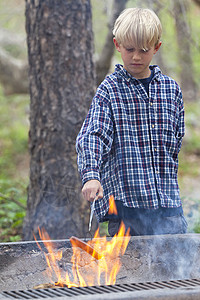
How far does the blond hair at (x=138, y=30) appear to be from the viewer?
2.46m

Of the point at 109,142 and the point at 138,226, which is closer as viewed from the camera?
the point at 109,142

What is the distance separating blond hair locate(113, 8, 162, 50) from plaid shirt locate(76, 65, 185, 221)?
0.24 m

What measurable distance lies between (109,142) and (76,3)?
1899 millimetres

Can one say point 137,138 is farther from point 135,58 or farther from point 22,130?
point 22,130

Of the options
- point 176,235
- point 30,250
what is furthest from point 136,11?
point 30,250

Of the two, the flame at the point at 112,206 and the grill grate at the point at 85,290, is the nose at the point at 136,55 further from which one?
the grill grate at the point at 85,290

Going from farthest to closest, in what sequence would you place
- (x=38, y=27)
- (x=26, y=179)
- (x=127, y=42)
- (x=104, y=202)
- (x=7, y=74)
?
1. (x=26, y=179)
2. (x=7, y=74)
3. (x=38, y=27)
4. (x=104, y=202)
5. (x=127, y=42)

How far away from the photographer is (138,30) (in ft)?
8.05

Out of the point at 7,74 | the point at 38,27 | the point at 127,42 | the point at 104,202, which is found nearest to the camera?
the point at 127,42

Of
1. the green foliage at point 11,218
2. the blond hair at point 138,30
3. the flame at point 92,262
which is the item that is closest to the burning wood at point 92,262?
the flame at point 92,262

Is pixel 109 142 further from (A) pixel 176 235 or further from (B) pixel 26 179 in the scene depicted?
(B) pixel 26 179

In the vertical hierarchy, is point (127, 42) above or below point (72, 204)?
above

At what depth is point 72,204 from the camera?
404 cm

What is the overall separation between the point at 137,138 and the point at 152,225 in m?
0.55
